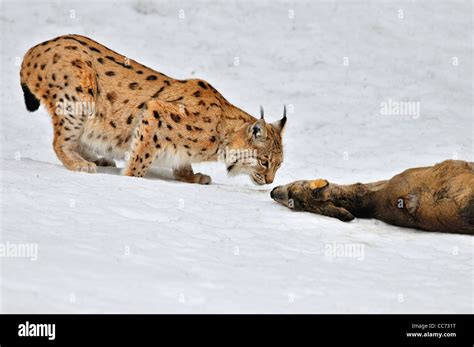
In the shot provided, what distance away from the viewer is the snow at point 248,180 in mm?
6426

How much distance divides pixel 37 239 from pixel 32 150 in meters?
5.48

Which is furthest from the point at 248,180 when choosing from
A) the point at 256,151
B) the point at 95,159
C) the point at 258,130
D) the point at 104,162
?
the point at 95,159

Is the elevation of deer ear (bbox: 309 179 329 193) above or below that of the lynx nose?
above

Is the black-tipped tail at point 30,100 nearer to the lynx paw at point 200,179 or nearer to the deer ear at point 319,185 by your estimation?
the lynx paw at point 200,179

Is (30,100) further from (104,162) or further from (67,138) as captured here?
(104,162)

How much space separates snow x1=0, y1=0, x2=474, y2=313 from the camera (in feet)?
21.1

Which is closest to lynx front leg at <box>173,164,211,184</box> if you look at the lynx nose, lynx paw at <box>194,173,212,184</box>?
lynx paw at <box>194,173,212,184</box>

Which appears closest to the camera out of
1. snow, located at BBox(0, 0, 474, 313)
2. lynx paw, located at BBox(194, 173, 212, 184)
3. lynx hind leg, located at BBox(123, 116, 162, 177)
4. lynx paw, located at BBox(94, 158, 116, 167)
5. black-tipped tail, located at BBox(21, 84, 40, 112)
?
snow, located at BBox(0, 0, 474, 313)

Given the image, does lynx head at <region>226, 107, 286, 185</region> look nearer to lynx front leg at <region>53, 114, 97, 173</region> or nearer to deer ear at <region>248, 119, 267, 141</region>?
deer ear at <region>248, 119, 267, 141</region>

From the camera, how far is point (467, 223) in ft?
26.3

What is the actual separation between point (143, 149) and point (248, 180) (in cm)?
222
